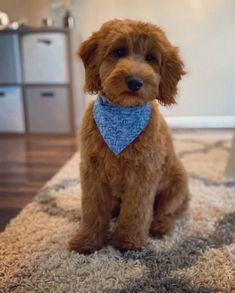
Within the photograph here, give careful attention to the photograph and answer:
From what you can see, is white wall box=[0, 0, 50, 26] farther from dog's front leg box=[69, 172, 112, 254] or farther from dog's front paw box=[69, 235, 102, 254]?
dog's front paw box=[69, 235, 102, 254]

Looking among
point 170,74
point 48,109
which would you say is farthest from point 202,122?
point 170,74

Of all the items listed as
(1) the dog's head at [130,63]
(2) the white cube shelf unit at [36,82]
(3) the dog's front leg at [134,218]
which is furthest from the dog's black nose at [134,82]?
(2) the white cube shelf unit at [36,82]

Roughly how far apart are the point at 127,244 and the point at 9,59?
7.97 feet

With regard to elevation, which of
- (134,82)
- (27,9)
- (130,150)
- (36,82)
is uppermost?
(27,9)

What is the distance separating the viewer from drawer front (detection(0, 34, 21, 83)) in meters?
3.20

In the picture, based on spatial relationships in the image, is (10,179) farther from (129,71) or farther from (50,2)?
(50,2)

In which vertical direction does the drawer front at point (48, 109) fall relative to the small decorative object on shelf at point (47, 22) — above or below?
below

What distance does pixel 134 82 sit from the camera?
1.13 meters

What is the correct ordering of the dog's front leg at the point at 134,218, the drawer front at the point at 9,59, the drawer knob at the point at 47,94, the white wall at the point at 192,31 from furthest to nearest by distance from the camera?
the white wall at the point at 192,31
the drawer knob at the point at 47,94
the drawer front at the point at 9,59
the dog's front leg at the point at 134,218

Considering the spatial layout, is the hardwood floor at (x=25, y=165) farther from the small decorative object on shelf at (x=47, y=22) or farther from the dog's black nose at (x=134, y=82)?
the small decorative object on shelf at (x=47, y=22)

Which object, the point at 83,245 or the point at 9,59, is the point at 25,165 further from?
the point at 83,245

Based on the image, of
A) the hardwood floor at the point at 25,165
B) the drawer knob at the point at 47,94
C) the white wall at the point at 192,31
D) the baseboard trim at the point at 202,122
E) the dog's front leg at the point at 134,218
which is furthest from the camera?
the baseboard trim at the point at 202,122

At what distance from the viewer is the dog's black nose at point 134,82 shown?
1.13 meters

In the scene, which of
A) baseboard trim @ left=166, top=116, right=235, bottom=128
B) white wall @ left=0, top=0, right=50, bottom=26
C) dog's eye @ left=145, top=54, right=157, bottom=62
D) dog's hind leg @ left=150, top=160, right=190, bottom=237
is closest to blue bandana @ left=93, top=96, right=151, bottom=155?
dog's eye @ left=145, top=54, right=157, bottom=62
